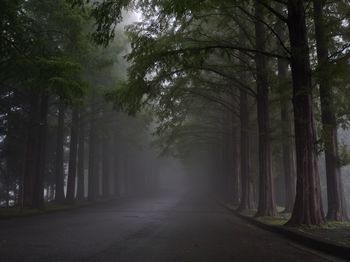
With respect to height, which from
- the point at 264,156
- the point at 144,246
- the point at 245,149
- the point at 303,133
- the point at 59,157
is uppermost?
the point at 59,157

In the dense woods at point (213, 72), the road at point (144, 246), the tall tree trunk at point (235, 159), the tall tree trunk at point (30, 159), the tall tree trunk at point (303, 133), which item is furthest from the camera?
the tall tree trunk at point (235, 159)

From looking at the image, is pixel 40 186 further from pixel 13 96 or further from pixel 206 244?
pixel 206 244

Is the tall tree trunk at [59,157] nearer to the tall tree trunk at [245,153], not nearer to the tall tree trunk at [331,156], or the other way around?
the tall tree trunk at [245,153]

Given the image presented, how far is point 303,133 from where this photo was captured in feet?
45.0

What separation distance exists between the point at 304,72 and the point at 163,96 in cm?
731

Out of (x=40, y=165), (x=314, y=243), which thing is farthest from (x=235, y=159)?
(x=314, y=243)

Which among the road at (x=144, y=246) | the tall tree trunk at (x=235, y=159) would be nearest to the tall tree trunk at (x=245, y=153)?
the tall tree trunk at (x=235, y=159)

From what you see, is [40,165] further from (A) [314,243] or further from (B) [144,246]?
(A) [314,243]

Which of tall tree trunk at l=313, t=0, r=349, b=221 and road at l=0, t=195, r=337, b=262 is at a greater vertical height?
tall tree trunk at l=313, t=0, r=349, b=221

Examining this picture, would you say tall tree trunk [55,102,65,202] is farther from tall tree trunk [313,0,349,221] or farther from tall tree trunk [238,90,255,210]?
tall tree trunk [313,0,349,221]

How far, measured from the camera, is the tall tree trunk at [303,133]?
43.9ft

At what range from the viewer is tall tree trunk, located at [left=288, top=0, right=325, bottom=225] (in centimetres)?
1337

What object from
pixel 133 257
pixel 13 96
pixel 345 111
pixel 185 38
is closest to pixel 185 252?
pixel 133 257

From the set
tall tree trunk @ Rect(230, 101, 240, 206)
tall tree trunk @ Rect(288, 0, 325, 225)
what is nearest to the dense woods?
tall tree trunk @ Rect(288, 0, 325, 225)
